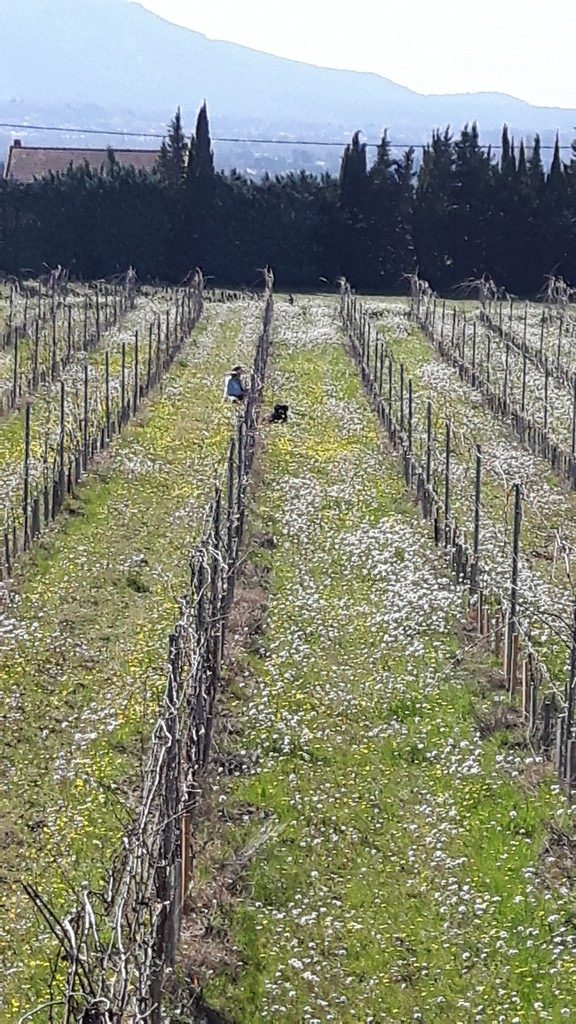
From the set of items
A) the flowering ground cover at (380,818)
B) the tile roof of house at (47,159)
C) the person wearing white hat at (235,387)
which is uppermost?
the tile roof of house at (47,159)

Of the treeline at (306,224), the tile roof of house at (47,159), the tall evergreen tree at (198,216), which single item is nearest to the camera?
the treeline at (306,224)

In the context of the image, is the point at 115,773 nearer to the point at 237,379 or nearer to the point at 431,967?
the point at 431,967

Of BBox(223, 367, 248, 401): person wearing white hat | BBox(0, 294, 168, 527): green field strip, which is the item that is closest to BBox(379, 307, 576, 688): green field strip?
BBox(223, 367, 248, 401): person wearing white hat

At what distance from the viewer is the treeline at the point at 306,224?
262 ft

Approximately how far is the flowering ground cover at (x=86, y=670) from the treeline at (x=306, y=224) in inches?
1767

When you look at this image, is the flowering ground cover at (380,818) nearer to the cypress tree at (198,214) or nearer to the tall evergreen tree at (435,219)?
the cypress tree at (198,214)

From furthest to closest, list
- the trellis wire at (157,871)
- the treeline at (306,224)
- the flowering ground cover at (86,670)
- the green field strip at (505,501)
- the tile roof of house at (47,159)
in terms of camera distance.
A: the tile roof of house at (47,159) → the treeline at (306,224) → the green field strip at (505,501) → the flowering ground cover at (86,670) → the trellis wire at (157,871)

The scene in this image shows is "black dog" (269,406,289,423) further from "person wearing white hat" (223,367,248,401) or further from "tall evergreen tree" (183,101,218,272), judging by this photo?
"tall evergreen tree" (183,101,218,272)

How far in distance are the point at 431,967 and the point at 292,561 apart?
1328 centimetres

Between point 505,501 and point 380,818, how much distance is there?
13.6m

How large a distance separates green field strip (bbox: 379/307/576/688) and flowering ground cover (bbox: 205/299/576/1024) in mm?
1118

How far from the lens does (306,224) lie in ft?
267

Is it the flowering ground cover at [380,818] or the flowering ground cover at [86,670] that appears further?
the flowering ground cover at [86,670]

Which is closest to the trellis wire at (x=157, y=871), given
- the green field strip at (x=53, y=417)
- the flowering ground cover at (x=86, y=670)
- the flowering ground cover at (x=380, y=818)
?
the flowering ground cover at (x=86, y=670)
